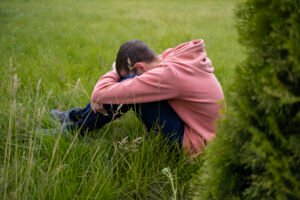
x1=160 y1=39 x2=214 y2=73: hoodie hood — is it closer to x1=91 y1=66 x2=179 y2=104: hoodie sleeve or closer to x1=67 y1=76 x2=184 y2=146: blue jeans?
x1=91 y1=66 x2=179 y2=104: hoodie sleeve

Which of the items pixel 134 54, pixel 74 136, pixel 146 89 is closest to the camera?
pixel 146 89

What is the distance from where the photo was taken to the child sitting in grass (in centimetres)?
251

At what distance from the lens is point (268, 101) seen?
4.25 ft

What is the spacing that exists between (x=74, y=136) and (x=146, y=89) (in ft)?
2.16

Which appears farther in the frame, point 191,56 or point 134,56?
point 134,56

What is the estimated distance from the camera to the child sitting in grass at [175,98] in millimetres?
2514

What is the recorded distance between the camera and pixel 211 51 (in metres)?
6.63

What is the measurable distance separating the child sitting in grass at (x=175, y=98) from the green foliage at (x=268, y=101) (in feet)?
3.44

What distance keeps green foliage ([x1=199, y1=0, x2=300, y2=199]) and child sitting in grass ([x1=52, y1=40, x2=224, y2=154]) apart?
41.3 inches

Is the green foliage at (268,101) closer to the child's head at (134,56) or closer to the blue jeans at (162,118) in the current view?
the blue jeans at (162,118)

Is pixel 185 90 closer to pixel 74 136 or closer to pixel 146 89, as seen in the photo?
pixel 146 89

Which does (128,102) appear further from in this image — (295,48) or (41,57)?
(41,57)

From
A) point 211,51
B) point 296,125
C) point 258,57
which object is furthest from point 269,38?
point 211,51

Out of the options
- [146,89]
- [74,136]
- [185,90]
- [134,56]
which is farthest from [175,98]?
[74,136]
